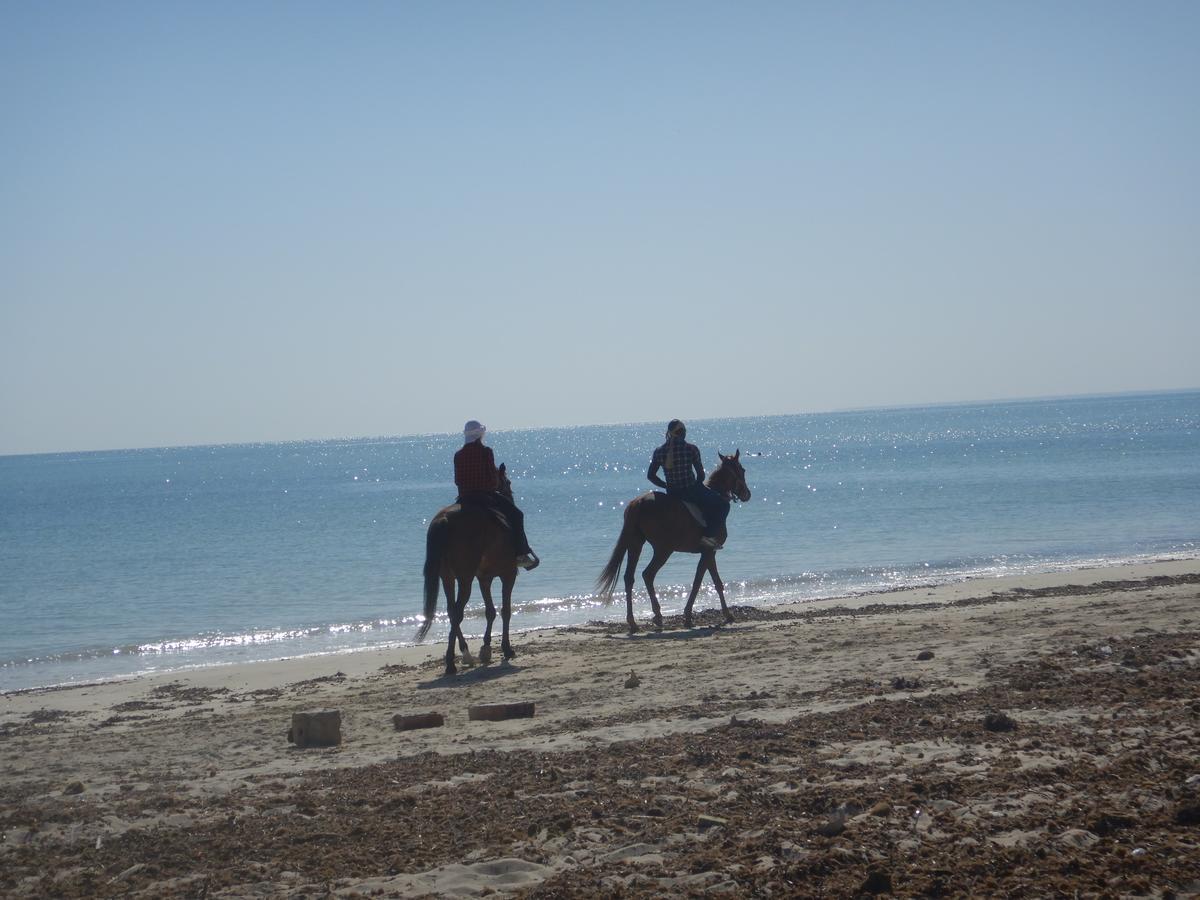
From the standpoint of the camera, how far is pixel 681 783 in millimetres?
6773

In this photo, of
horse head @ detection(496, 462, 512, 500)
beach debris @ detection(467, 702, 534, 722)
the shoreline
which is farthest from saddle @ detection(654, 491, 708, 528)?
beach debris @ detection(467, 702, 534, 722)

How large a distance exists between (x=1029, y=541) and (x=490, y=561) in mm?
19029

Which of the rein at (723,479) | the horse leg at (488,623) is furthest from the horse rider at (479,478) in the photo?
the rein at (723,479)

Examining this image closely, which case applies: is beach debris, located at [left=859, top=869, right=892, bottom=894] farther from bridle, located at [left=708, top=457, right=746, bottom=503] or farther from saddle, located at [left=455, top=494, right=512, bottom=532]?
bridle, located at [left=708, top=457, right=746, bottom=503]

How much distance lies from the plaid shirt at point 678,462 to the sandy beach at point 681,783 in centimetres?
422

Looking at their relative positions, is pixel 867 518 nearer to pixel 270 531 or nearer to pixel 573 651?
pixel 270 531

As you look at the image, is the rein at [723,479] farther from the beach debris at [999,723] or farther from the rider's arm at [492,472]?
the beach debris at [999,723]

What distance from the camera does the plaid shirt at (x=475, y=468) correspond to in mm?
12953

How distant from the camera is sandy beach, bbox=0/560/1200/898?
213 inches

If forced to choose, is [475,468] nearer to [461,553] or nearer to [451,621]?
[461,553]

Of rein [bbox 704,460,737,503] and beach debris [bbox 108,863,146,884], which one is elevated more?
rein [bbox 704,460,737,503]

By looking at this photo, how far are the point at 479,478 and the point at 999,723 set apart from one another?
686cm

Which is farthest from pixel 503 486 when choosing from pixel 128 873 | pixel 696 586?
pixel 128 873

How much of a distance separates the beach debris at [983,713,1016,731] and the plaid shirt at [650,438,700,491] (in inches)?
336
